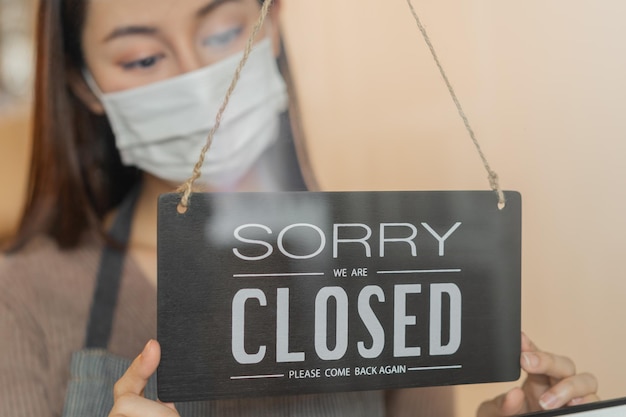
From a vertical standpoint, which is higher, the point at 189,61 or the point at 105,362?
the point at 189,61

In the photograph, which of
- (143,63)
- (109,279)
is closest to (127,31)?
(143,63)

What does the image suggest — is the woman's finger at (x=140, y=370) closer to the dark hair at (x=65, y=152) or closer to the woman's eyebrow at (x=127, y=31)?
the dark hair at (x=65, y=152)

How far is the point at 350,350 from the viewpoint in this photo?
91 centimetres

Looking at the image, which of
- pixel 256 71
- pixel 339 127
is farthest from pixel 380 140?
pixel 256 71

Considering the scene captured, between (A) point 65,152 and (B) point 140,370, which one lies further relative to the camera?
(A) point 65,152

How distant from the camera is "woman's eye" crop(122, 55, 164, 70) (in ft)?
3.70

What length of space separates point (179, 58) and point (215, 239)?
18.1 inches

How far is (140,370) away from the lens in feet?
2.85

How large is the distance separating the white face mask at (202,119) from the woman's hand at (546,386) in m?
0.63

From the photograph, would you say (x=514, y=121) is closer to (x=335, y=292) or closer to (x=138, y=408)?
(x=335, y=292)

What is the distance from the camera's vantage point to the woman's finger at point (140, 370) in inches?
33.1

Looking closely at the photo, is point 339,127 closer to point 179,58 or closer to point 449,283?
point 179,58

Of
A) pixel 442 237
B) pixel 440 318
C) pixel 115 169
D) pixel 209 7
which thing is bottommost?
pixel 440 318

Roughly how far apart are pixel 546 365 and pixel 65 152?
965 millimetres
